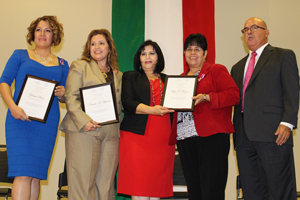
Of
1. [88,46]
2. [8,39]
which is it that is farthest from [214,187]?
[8,39]

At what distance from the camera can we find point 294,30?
467 centimetres

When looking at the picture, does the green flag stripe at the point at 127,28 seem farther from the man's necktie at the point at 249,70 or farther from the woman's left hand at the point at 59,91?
the man's necktie at the point at 249,70

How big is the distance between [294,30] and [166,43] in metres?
2.15

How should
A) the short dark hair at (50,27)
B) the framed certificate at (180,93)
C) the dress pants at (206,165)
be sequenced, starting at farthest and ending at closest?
the short dark hair at (50,27) → the framed certificate at (180,93) → the dress pants at (206,165)

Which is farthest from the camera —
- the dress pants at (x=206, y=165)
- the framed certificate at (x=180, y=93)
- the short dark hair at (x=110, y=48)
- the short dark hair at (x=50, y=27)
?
the short dark hair at (x=50, y=27)

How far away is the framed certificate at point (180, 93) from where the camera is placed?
2574 mm

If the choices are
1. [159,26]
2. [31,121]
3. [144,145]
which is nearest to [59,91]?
[31,121]

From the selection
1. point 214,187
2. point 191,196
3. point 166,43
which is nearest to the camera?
point 214,187

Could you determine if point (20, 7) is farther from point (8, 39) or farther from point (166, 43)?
point (166, 43)

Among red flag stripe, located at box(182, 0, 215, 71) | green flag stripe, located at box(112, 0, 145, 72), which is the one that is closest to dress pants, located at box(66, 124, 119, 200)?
green flag stripe, located at box(112, 0, 145, 72)

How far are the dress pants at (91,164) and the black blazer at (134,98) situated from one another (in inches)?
8.3

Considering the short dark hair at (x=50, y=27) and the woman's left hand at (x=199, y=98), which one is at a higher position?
the short dark hair at (x=50, y=27)

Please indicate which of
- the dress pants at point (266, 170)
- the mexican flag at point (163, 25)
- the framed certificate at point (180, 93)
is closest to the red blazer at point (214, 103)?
the framed certificate at point (180, 93)

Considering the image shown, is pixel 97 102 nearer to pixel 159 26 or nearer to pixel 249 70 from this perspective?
pixel 249 70
